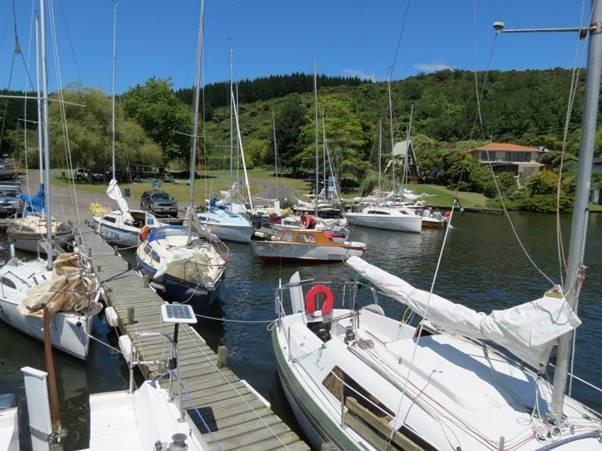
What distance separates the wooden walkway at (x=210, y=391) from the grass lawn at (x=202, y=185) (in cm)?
3151

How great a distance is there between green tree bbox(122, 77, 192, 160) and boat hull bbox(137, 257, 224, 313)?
58.4 metres

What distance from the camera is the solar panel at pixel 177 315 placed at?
7.86 m

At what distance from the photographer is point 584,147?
6246mm

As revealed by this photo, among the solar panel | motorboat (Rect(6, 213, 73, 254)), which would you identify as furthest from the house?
the solar panel

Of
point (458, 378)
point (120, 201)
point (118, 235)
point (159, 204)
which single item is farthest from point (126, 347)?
point (159, 204)

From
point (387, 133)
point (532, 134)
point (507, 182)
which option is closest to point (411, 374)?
point (507, 182)

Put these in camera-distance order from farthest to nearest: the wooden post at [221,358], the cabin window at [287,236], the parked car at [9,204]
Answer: the parked car at [9,204]
the cabin window at [287,236]
the wooden post at [221,358]

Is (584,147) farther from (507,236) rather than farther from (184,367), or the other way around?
(507,236)

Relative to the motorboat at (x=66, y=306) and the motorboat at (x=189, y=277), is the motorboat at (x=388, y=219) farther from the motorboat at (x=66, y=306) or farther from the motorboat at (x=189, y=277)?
the motorboat at (x=66, y=306)

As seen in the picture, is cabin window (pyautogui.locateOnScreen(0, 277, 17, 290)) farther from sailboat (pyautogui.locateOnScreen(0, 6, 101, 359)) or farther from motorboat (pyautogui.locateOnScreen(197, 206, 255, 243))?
motorboat (pyautogui.locateOnScreen(197, 206, 255, 243))

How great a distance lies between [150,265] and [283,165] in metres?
67.6

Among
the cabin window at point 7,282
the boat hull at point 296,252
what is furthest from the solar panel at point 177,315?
the boat hull at point 296,252

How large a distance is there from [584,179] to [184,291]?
45.3ft

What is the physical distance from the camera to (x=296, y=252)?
2844 centimetres
